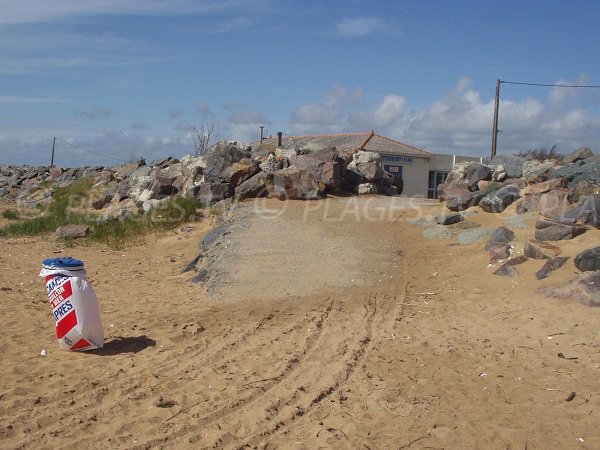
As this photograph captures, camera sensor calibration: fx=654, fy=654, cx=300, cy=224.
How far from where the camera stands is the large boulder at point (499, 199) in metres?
12.5

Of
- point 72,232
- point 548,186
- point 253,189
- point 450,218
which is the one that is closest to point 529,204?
point 548,186

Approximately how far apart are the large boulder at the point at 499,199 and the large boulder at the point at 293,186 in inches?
168

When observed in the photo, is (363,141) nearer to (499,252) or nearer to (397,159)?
(397,159)

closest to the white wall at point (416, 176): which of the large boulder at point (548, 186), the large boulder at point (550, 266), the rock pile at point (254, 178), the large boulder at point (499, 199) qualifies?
the rock pile at point (254, 178)

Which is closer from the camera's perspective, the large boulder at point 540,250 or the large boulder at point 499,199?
the large boulder at point 540,250

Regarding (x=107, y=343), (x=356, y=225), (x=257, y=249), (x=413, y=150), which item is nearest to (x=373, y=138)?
(x=413, y=150)

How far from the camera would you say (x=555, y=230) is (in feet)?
32.7

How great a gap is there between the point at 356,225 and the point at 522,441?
8.97 meters

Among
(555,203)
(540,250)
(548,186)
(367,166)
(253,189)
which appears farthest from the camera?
(367,166)

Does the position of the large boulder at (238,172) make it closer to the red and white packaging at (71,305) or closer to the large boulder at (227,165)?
the large boulder at (227,165)

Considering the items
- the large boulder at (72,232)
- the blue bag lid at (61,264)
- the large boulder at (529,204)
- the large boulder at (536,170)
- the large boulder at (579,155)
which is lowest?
the large boulder at (72,232)

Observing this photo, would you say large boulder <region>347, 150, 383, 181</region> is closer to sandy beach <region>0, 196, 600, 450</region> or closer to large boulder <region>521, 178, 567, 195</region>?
large boulder <region>521, 178, 567, 195</region>

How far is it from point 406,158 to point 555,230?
63.6ft

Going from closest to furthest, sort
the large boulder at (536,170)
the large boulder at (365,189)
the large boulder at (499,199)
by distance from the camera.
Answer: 1. the large boulder at (499,199)
2. the large boulder at (536,170)
3. the large boulder at (365,189)
